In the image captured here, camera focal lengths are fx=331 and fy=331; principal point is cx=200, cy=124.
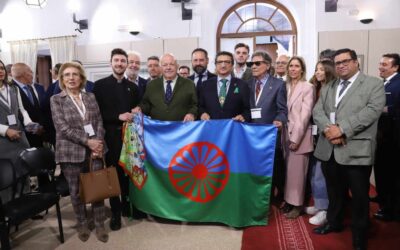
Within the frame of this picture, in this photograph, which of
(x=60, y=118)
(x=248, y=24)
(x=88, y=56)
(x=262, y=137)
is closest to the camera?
(x=60, y=118)

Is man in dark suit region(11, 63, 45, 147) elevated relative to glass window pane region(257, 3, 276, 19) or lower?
lower

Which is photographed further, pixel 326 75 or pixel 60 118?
pixel 326 75

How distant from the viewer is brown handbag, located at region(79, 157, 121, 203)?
2.59m

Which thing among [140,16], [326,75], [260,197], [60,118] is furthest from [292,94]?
[140,16]

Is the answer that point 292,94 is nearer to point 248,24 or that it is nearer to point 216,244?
point 216,244

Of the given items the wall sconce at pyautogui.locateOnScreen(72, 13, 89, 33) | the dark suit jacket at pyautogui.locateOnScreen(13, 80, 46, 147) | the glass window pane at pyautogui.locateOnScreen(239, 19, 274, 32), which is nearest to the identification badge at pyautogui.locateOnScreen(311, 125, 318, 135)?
the dark suit jacket at pyautogui.locateOnScreen(13, 80, 46, 147)

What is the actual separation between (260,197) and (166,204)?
0.87 metres

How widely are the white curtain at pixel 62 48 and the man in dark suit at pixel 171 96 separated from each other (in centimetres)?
522

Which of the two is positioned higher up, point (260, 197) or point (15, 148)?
point (15, 148)

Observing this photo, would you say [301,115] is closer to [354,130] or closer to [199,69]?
[354,130]

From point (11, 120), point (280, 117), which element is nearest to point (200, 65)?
point (280, 117)

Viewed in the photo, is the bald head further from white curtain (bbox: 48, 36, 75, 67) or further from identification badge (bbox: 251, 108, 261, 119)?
white curtain (bbox: 48, 36, 75, 67)

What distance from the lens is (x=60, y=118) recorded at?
2.67 metres

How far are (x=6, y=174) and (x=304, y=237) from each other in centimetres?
246
